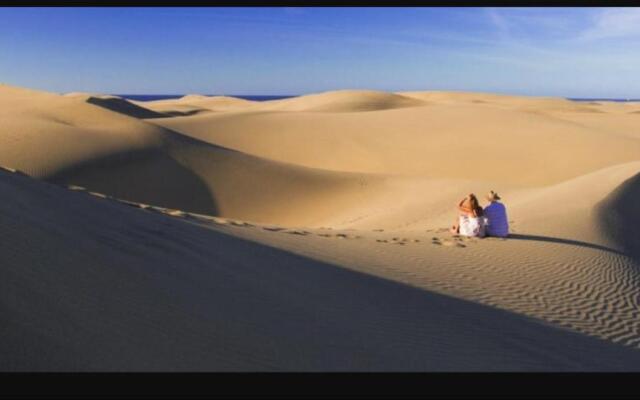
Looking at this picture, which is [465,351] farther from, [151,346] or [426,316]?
[151,346]

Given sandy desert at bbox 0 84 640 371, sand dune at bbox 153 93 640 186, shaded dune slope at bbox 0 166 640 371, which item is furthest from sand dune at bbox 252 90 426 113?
shaded dune slope at bbox 0 166 640 371

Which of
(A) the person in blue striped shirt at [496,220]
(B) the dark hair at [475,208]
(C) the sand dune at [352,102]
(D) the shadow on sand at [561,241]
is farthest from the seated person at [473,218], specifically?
(C) the sand dune at [352,102]

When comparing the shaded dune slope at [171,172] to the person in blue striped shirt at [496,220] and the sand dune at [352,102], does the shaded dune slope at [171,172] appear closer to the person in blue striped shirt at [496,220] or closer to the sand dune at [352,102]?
the person in blue striped shirt at [496,220]

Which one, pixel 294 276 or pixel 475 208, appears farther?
pixel 475 208

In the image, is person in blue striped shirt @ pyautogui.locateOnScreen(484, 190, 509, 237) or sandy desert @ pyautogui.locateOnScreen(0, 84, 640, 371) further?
person in blue striped shirt @ pyautogui.locateOnScreen(484, 190, 509, 237)

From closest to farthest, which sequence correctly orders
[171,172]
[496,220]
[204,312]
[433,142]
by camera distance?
[204,312] < [496,220] < [171,172] < [433,142]

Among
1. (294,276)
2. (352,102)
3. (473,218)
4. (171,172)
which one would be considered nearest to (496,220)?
(473,218)

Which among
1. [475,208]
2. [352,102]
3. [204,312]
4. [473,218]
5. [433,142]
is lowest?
[204,312]

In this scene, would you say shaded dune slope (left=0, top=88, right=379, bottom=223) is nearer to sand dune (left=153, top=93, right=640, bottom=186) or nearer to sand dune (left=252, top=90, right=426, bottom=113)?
sand dune (left=153, top=93, right=640, bottom=186)

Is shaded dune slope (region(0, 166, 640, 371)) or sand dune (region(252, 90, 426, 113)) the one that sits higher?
sand dune (region(252, 90, 426, 113))

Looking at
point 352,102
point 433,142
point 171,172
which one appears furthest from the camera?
point 352,102

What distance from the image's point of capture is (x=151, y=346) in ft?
12.0

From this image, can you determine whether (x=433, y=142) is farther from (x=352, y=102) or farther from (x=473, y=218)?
(x=352, y=102)

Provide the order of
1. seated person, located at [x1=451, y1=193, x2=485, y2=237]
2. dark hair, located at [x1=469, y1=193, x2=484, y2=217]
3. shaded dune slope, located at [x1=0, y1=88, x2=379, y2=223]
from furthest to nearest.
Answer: shaded dune slope, located at [x1=0, y1=88, x2=379, y2=223] → seated person, located at [x1=451, y1=193, x2=485, y2=237] → dark hair, located at [x1=469, y1=193, x2=484, y2=217]
